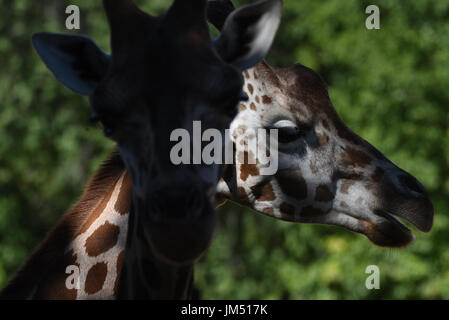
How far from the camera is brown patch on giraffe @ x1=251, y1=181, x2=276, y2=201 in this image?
3977 millimetres

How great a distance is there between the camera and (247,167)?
3990 mm

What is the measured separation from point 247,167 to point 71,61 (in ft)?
4.72

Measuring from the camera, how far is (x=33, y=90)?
30.8 feet

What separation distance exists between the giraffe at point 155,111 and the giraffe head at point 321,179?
3.56ft

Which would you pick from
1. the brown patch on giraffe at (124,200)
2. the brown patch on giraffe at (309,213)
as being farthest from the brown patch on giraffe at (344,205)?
the brown patch on giraffe at (124,200)

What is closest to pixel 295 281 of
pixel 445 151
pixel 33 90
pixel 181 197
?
pixel 445 151

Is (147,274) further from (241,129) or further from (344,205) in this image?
(344,205)

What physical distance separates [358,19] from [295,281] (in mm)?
3235

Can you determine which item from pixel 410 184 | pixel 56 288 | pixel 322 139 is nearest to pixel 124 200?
pixel 56 288

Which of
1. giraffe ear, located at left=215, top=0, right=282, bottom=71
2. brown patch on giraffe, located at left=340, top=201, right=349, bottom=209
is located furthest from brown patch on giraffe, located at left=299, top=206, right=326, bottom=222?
giraffe ear, located at left=215, top=0, right=282, bottom=71

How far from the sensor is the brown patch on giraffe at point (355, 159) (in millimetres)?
4004

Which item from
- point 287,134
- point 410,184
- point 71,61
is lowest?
point 410,184

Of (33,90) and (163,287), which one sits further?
(33,90)
